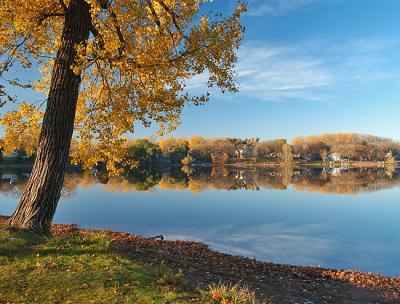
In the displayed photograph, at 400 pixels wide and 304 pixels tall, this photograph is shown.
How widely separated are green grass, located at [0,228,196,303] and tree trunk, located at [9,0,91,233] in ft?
3.77

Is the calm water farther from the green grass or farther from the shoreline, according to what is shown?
the green grass

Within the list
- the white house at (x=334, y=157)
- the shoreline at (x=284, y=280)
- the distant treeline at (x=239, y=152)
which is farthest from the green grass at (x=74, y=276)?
the white house at (x=334, y=157)

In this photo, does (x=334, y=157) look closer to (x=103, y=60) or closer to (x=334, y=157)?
(x=334, y=157)

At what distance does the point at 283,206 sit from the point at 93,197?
71.2 feet

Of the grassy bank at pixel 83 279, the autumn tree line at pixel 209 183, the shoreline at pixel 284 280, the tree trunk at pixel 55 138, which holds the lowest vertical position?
the autumn tree line at pixel 209 183

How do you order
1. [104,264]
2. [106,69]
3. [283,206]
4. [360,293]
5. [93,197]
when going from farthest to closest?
[93,197] < [283,206] < [106,69] < [360,293] < [104,264]

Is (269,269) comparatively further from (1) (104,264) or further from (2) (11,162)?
(2) (11,162)

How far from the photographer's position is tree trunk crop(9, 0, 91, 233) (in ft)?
34.5

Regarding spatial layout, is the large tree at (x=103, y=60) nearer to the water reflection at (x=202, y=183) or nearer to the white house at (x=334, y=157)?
the water reflection at (x=202, y=183)

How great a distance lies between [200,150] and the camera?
178m

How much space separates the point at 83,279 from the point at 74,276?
0.79 feet

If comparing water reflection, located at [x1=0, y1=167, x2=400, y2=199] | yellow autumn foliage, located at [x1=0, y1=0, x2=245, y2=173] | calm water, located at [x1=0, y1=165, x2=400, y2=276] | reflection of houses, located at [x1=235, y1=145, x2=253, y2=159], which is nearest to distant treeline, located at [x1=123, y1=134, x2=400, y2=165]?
reflection of houses, located at [x1=235, y1=145, x2=253, y2=159]

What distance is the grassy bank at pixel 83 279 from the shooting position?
6.52 metres

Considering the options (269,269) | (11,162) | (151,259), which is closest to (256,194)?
(269,269)
